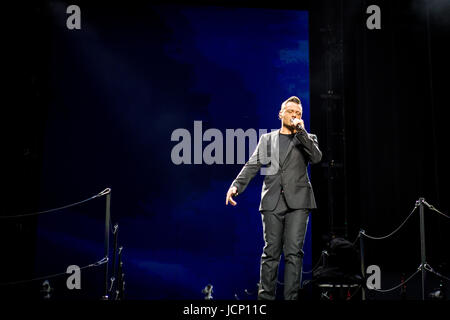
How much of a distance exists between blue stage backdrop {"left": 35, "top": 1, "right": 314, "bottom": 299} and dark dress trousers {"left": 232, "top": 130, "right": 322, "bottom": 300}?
1888 mm

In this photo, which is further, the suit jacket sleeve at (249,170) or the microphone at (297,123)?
Result: the suit jacket sleeve at (249,170)

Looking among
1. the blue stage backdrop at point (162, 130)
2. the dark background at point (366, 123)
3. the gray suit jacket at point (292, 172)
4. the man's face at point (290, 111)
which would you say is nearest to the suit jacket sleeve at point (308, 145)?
the gray suit jacket at point (292, 172)

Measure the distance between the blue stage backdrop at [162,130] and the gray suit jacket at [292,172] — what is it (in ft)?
6.10

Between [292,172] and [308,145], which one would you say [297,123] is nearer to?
[308,145]

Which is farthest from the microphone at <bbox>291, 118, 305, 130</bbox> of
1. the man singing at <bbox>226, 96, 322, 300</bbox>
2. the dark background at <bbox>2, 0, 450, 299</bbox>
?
the dark background at <bbox>2, 0, 450, 299</bbox>

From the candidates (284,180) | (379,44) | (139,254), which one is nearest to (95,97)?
(139,254)

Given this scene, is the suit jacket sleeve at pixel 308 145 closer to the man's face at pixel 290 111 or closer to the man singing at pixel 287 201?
the man singing at pixel 287 201

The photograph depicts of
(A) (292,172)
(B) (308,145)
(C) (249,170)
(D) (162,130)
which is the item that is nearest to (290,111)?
(B) (308,145)

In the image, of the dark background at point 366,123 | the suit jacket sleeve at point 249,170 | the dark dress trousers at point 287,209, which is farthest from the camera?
the dark background at point 366,123

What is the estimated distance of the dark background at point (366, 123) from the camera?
5.10 meters

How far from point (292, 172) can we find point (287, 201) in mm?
230

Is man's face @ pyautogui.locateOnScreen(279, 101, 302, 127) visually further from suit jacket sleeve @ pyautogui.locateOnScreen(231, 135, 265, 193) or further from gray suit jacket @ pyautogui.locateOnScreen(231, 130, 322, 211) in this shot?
suit jacket sleeve @ pyautogui.locateOnScreen(231, 135, 265, 193)

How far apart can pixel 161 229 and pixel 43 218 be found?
1.33 metres

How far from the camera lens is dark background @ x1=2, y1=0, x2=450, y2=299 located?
5098mm
